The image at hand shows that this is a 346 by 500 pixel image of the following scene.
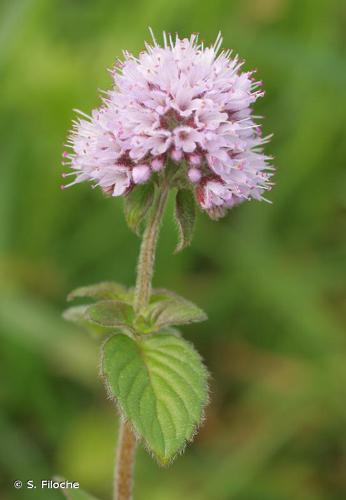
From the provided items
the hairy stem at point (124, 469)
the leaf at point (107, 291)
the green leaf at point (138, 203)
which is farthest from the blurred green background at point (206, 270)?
the green leaf at point (138, 203)

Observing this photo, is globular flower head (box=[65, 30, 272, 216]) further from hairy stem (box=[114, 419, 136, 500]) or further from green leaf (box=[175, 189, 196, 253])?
hairy stem (box=[114, 419, 136, 500])

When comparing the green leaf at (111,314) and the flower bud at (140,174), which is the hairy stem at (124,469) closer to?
the green leaf at (111,314)

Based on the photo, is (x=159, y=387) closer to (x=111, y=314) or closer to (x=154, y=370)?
(x=154, y=370)

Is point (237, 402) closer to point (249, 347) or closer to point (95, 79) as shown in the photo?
point (249, 347)

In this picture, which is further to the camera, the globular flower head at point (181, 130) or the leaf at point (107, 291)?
the leaf at point (107, 291)

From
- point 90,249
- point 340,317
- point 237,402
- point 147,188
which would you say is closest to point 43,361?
point 90,249

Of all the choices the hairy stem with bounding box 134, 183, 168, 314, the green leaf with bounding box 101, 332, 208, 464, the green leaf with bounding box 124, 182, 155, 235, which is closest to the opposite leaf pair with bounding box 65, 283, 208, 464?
the green leaf with bounding box 101, 332, 208, 464

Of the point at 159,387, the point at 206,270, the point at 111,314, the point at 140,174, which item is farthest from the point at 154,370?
the point at 206,270
